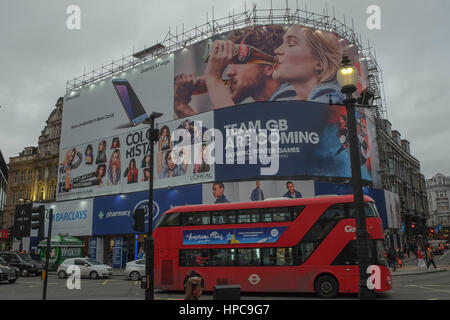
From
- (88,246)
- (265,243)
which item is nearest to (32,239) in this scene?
(88,246)

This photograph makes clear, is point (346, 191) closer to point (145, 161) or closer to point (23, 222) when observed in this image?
point (145, 161)

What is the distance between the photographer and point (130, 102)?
46469 mm

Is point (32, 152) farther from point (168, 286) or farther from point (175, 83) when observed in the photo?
point (168, 286)

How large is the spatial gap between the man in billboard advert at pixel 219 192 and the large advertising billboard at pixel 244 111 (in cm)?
67

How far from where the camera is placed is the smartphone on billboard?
4522 cm

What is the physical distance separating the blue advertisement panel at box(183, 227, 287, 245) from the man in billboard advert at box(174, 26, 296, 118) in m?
21.7

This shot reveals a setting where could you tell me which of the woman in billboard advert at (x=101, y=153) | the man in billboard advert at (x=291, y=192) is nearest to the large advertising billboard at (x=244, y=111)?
the man in billboard advert at (x=291, y=192)

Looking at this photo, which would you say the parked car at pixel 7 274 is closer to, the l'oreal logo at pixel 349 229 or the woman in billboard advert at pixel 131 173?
the l'oreal logo at pixel 349 229

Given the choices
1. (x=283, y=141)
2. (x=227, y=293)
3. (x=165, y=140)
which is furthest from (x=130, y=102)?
(x=227, y=293)

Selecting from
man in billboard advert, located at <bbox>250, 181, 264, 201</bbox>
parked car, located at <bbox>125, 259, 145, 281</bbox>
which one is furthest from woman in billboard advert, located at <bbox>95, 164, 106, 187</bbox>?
parked car, located at <bbox>125, 259, 145, 281</bbox>

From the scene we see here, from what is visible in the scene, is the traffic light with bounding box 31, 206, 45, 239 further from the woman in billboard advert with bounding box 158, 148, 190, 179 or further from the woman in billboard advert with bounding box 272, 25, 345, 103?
the woman in billboard advert with bounding box 272, 25, 345, 103

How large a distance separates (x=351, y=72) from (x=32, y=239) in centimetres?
5082

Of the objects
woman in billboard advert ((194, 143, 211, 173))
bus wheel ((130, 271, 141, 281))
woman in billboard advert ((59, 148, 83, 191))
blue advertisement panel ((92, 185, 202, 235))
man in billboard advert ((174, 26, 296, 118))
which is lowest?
bus wheel ((130, 271, 141, 281))
